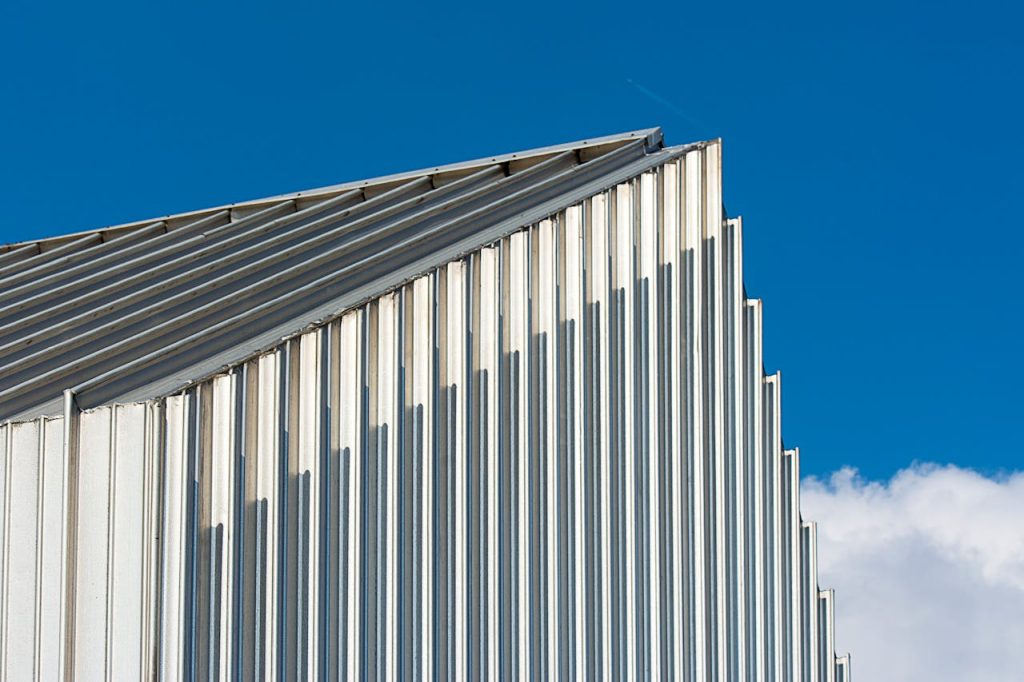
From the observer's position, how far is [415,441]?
1177 cm

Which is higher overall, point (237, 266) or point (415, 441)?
point (237, 266)

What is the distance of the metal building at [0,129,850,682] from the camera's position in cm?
950

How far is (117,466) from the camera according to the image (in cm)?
939

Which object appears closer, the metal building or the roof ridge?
the metal building

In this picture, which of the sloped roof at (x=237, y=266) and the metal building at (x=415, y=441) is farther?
the sloped roof at (x=237, y=266)

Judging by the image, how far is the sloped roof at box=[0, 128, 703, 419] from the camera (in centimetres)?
1117

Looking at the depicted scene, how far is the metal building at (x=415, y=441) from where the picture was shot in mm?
9500

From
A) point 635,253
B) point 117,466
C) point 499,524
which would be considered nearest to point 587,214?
point 635,253

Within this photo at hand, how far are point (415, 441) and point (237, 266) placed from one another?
410 cm

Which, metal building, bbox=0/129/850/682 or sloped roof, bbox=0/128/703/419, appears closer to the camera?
metal building, bbox=0/129/850/682

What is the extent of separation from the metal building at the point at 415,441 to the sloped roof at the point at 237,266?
0.05m

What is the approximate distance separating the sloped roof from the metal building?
5 cm

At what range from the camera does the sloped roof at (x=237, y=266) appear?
440 inches

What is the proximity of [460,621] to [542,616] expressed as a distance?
4.44 feet
